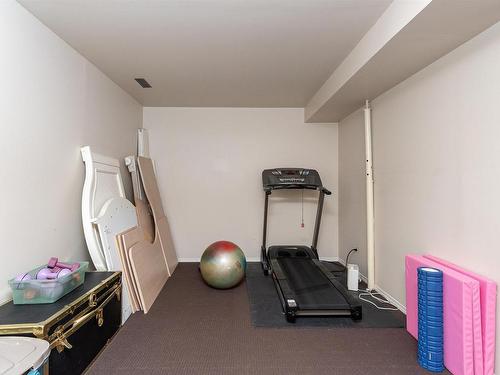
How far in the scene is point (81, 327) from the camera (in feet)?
5.95

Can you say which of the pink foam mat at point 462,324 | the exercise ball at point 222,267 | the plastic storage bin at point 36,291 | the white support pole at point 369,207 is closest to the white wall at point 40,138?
the plastic storage bin at point 36,291

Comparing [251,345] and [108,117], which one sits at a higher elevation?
[108,117]

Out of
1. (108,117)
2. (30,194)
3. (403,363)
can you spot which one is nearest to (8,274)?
(30,194)

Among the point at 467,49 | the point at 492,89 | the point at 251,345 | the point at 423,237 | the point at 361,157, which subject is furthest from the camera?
the point at 361,157

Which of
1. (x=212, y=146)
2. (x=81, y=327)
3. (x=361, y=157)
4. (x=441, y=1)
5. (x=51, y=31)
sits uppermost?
(x=51, y=31)

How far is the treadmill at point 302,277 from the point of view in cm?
256

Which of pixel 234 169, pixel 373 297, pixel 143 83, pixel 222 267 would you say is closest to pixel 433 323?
pixel 373 297

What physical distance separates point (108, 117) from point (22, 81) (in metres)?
1.31

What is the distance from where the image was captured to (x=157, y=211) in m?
3.85

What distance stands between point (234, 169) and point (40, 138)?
2.64 m

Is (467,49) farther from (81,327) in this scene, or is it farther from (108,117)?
(108,117)

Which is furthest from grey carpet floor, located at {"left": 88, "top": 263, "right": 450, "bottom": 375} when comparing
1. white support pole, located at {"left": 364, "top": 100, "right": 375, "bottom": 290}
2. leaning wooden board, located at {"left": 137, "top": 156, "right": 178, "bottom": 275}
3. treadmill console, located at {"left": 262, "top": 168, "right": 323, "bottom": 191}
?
treadmill console, located at {"left": 262, "top": 168, "right": 323, "bottom": 191}

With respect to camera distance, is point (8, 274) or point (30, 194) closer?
point (8, 274)

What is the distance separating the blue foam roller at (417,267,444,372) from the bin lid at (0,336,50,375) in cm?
216
